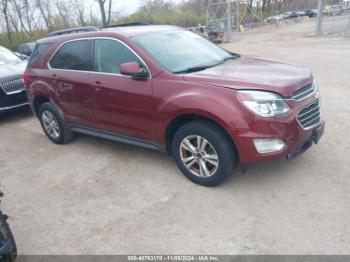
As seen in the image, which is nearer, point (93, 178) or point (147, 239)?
point (147, 239)

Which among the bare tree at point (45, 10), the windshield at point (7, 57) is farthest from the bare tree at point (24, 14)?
the windshield at point (7, 57)

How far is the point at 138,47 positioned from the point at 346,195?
9.21ft

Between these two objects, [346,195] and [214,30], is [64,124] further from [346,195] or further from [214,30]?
[214,30]

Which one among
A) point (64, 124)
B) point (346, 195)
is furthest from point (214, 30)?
A: point (346, 195)

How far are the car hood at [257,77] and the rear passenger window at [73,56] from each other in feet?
5.72

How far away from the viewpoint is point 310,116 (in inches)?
139

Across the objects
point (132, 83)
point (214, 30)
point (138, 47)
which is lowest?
point (214, 30)

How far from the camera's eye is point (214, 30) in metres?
26.1

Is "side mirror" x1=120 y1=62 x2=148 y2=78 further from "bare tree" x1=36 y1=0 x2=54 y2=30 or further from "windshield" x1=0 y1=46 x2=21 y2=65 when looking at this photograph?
"bare tree" x1=36 y1=0 x2=54 y2=30

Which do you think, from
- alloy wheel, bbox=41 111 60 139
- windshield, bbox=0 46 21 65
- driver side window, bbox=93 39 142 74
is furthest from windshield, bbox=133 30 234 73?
windshield, bbox=0 46 21 65

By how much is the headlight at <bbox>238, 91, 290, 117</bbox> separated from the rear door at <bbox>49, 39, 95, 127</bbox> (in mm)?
2298

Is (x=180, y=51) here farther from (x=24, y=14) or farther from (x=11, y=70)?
(x=24, y=14)

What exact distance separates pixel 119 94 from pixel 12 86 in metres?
4.10

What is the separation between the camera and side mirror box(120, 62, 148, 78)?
3.75m
